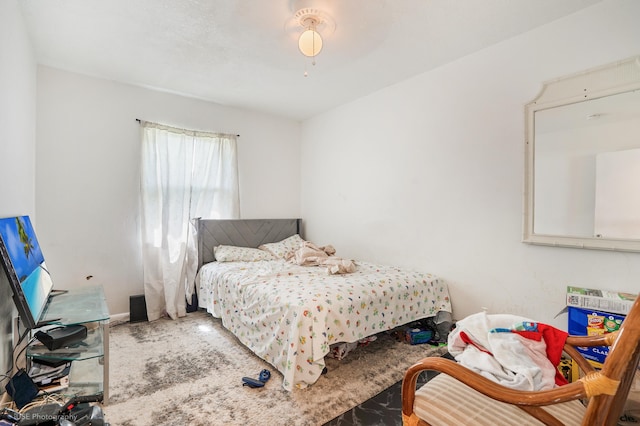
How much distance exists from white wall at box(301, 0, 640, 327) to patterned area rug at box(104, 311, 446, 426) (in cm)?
88

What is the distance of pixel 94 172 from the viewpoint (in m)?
3.14

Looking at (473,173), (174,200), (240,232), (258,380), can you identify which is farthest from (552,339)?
(174,200)

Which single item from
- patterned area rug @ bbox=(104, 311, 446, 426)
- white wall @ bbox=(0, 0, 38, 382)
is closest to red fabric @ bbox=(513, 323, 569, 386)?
patterned area rug @ bbox=(104, 311, 446, 426)

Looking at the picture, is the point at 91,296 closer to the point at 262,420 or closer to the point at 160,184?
the point at 262,420

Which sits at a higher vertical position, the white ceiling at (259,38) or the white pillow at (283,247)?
the white ceiling at (259,38)

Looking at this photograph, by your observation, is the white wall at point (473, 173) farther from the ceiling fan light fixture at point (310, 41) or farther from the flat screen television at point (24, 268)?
the flat screen television at point (24, 268)

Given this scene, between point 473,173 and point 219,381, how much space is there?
2647mm

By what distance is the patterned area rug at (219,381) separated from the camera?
5.86 ft

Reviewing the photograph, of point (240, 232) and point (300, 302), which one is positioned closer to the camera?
point (300, 302)

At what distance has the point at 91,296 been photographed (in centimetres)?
207

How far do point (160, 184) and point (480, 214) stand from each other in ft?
11.0

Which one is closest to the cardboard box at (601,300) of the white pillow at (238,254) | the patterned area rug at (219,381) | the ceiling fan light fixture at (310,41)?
the patterned area rug at (219,381)

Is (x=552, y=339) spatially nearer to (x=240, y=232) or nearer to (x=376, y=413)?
(x=376, y=413)

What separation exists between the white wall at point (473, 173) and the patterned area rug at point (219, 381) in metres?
0.88
